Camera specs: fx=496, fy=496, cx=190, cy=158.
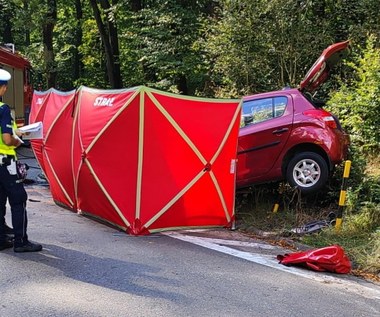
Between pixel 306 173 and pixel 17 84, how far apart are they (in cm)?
1303

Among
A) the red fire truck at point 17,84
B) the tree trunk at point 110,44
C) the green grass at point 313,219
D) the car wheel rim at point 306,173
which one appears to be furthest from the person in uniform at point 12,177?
the tree trunk at point 110,44

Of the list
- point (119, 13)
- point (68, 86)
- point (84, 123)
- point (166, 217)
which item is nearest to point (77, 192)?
point (84, 123)

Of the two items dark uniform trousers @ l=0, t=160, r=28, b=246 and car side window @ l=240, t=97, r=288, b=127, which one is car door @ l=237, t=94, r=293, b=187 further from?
dark uniform trousers @ l=0, t=160, r=28, b=246

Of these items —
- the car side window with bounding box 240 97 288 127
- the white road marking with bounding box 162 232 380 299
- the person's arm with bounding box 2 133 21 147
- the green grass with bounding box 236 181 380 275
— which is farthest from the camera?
the car side window with bounding box 240 97 288 127

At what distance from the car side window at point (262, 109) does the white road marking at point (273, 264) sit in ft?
7.57

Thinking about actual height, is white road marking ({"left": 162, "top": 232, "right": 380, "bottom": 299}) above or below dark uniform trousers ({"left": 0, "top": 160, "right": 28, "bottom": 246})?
below

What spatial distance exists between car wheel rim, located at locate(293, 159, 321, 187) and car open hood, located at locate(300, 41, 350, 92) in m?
1.44

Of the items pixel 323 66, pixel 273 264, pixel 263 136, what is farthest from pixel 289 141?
pixel 273 264

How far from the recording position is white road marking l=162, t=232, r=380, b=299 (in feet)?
16.7

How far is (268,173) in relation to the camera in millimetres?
8023

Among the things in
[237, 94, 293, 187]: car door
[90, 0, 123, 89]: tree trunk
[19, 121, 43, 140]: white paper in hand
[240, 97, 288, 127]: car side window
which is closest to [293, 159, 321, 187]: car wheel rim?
[237, 94, 293, 187]: car door

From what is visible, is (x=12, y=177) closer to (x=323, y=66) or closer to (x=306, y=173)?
(x=306, y=173)

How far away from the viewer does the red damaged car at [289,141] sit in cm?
771

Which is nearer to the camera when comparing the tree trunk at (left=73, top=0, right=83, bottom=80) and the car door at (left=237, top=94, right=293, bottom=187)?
the car door at (left=237, top=94, right=293, bottom=187)
